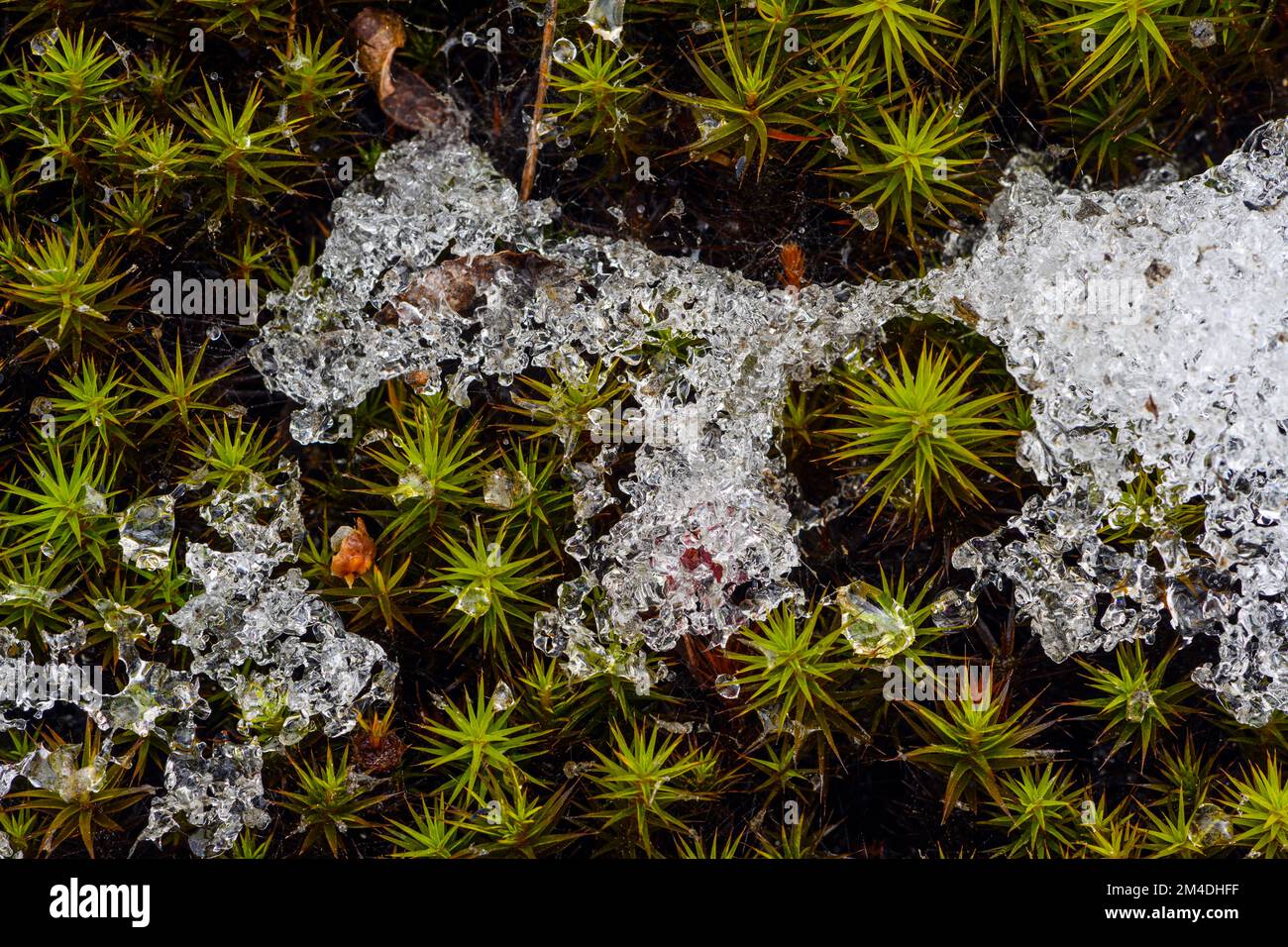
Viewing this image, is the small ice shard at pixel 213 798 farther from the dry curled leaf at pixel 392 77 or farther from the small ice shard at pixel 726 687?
the dry curled leaf at pixel 392 77

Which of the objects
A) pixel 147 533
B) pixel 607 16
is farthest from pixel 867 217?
pixel 147 533

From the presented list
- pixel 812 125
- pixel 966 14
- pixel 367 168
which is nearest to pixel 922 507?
pixel 812 125

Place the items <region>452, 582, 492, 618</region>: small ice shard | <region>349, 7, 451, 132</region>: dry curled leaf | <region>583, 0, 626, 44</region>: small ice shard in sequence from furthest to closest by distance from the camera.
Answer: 1. <region>349, 7, 451, 132</region>: dry curled leaf
2. <region>583, 0, 626, 44</region>: small ice shard
3. <region>452, 582, 492, 618</region>: small ice shard

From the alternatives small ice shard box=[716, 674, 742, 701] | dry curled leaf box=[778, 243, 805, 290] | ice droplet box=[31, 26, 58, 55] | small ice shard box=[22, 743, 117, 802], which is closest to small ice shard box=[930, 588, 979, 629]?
small ice shard box=[716, 674, 742, 701]

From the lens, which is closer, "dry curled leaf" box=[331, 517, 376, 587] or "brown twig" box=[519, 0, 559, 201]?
"dry curled leaf" box=[331, 517, 376, 587]

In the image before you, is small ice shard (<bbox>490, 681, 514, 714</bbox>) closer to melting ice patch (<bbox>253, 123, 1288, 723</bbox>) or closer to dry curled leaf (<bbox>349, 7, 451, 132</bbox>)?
melting ice patch (<bbox>253, 123, 1288, 723</bbox>)
